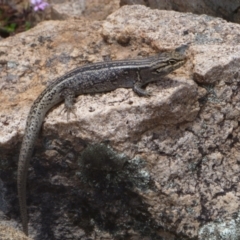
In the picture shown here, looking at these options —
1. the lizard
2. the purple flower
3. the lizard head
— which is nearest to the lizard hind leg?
the lizard

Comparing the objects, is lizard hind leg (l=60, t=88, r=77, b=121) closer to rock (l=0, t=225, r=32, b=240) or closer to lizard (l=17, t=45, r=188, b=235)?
lizard (l=17, t=45, r=188, b=235)

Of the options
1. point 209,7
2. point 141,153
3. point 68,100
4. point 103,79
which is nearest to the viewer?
point 141,153

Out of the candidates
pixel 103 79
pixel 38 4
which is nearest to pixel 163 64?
pixel 103 79

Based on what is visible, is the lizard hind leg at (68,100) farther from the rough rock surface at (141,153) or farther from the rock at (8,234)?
the rock at (8,234)

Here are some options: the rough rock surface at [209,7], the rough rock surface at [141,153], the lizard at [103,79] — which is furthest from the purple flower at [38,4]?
the lizard at [103,79]

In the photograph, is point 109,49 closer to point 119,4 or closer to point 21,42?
point 21,42

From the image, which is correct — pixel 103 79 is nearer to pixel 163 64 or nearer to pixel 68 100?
pixel 68 100
